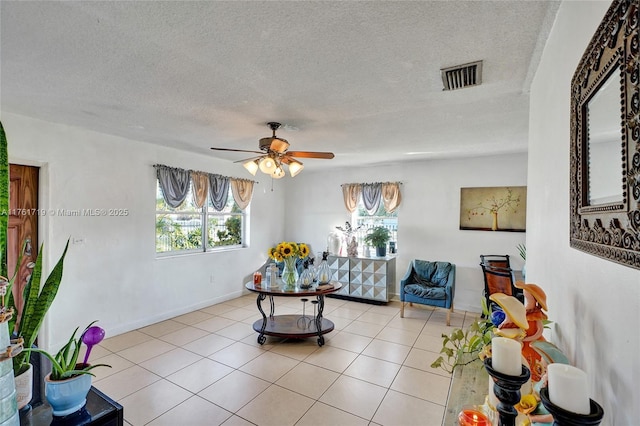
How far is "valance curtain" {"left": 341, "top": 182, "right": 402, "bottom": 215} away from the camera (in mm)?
5371

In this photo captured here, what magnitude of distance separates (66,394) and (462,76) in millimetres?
2560

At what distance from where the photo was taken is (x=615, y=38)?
69 centimetres

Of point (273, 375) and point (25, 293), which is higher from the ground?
point (25, 293)

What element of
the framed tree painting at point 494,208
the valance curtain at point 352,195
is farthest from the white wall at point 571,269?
the valance curtain at point 352,195

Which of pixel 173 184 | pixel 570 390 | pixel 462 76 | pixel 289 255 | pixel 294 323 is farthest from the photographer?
pixel 173 184

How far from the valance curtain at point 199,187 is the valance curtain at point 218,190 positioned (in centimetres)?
15

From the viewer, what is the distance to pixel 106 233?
368cm

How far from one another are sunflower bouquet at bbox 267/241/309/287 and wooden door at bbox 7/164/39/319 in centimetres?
246

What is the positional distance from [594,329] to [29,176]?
4.46 m

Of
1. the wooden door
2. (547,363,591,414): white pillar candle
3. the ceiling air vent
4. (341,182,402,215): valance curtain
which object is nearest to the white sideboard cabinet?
(341,182,402,215): valance curtain

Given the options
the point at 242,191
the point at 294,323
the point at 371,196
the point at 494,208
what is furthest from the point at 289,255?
the point at 494,208

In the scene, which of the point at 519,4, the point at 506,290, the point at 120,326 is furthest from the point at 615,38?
the point at 120,326

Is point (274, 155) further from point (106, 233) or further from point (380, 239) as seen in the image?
point (380, 239)

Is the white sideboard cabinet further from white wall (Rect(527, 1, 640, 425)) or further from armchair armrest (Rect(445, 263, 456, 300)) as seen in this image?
white wall (Rect(527, 1, 640, 425))
